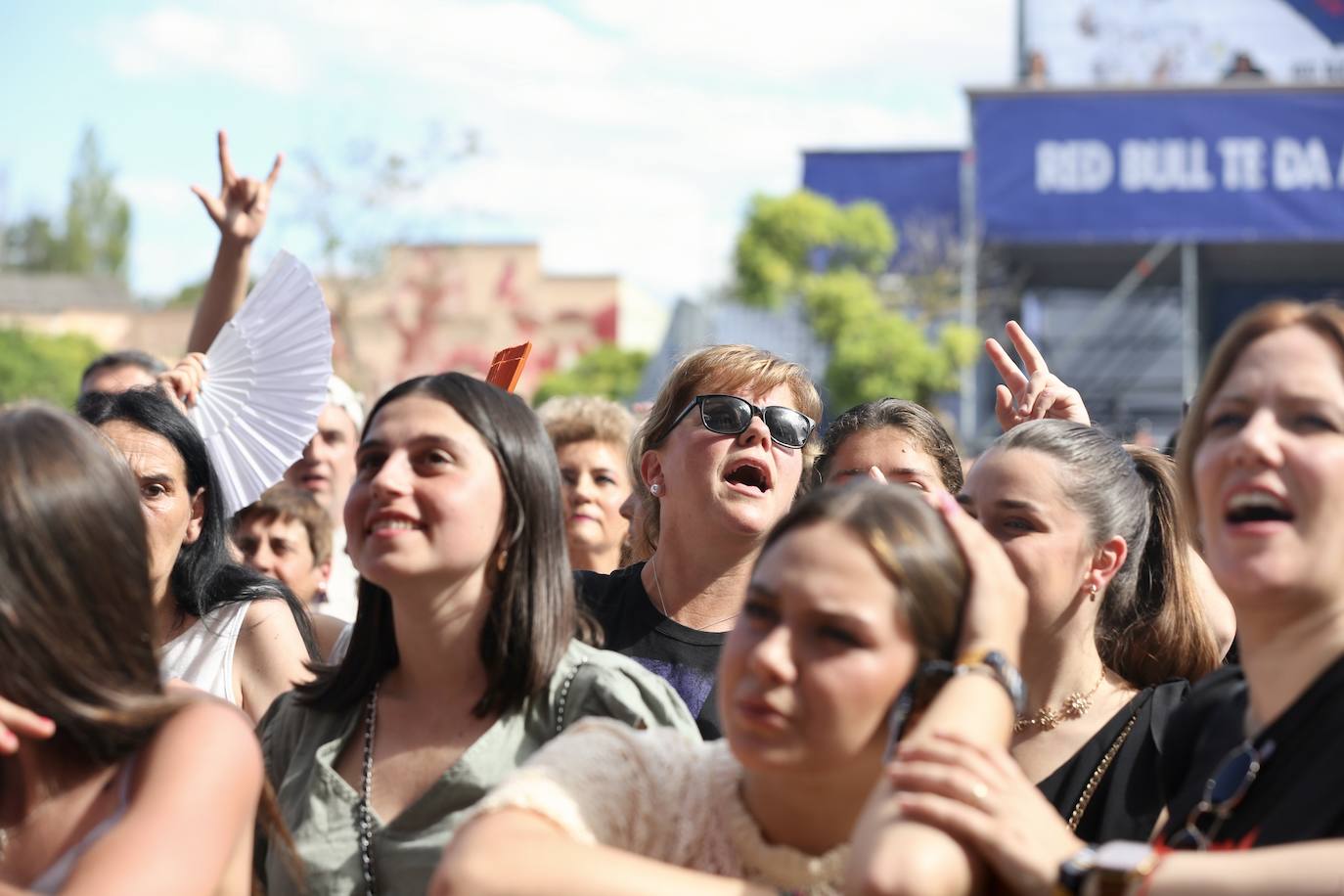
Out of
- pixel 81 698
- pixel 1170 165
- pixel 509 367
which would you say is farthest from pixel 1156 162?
pixel 81 698

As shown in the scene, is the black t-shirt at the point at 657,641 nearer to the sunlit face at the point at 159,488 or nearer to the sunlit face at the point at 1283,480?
the sunlit face at the point at 159,488

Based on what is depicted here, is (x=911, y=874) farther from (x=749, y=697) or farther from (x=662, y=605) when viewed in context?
(x=662, y=605)

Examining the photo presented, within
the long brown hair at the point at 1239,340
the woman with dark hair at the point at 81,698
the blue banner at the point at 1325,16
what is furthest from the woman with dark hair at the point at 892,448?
the blue banner at the point at 1325,16

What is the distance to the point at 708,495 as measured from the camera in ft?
12.9

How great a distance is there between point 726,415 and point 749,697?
1917mm

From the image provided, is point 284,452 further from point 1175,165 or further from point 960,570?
point 1175,165

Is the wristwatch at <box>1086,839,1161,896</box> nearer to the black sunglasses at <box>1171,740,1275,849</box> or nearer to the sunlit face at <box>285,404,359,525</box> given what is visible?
the black sunglasses at <box>1171,740,1275,849</box>

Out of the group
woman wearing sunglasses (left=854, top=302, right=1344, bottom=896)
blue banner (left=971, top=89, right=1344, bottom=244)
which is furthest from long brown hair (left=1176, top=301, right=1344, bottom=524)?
blue banner (left=971, top=89, right=1344, bottom=244)

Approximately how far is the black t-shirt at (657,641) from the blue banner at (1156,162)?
15740 millimetres

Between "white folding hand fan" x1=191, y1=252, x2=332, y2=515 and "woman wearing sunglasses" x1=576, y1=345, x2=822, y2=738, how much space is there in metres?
1.10

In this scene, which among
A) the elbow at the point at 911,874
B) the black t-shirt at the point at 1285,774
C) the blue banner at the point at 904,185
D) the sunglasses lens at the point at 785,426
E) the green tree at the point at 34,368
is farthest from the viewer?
the green tree at the point at 34,368

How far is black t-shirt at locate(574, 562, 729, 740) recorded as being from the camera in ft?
11.6

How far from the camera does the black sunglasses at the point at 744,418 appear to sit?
3.96m

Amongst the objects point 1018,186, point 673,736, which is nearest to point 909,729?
point 673,736
